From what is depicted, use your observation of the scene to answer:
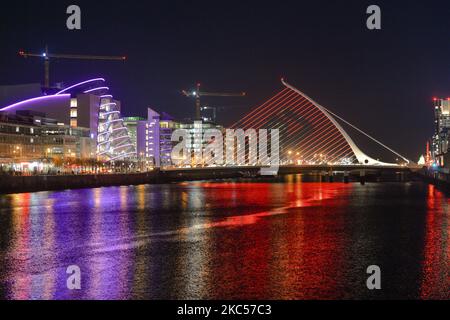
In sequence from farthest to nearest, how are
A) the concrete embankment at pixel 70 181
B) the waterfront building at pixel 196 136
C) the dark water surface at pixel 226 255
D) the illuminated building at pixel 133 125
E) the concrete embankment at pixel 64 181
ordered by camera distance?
1. the illuminated building at pixel 133 125
2. the waterfront building at pixel 196 136
3. the concrete embankment at pixel 70 181
4. the concrete embankment at pixel 64 181
5. the dark water surface at pixel 226 255

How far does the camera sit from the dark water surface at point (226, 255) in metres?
10.5

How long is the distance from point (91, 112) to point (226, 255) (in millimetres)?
100402

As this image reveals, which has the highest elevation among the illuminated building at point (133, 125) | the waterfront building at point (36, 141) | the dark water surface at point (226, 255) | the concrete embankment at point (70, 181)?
the illuminated building at point (133, 125)

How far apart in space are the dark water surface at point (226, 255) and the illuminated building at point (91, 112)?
81.8 meters

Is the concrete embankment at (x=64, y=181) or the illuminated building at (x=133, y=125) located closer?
the concrete embankment at (x=64, y=181)

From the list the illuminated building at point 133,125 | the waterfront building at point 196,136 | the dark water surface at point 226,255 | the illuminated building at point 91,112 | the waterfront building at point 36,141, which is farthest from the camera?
the illuminated building at point 133,125

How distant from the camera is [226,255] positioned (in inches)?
567

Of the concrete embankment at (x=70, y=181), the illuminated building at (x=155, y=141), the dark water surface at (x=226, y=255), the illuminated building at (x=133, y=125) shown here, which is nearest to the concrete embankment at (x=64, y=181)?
the concrete embankment at (x=70, y=181)

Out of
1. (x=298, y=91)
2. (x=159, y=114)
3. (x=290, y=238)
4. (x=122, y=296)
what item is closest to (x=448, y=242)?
(x=290, y=238)

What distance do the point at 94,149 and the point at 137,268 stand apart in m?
101

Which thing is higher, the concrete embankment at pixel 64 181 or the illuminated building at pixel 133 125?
the illuminated building at pixel 133 125

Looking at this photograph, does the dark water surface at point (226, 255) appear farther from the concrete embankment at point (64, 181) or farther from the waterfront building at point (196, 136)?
the waterfront building at point (196, 136)

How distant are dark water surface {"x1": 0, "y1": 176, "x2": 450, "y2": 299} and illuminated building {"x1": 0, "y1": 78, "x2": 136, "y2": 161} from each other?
8181 centimetres
